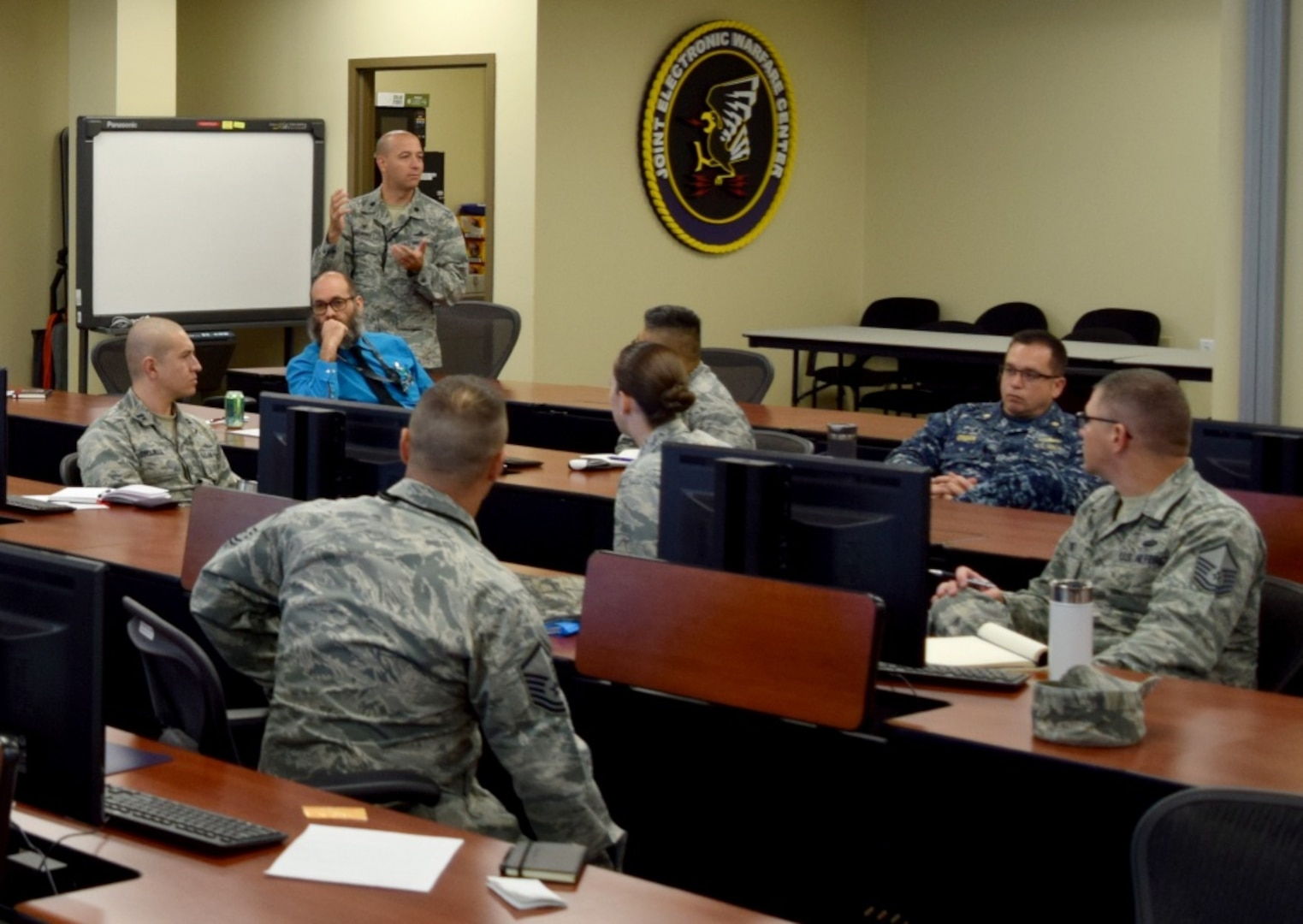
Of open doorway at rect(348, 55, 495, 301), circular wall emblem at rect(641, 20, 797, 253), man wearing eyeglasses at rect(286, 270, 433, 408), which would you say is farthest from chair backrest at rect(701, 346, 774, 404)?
circular wall emblem at rect(641, 20, 797, 253)

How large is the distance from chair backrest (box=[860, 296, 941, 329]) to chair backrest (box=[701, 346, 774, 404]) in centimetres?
410


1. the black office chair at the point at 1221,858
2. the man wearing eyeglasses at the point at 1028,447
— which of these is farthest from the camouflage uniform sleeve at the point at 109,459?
the black office chair at the point at 1221,858

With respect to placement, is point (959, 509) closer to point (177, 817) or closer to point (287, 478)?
point (287, 478)

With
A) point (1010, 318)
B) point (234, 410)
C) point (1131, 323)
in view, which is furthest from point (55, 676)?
point (1010, 318)

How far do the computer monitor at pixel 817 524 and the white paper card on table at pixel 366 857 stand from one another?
968 mm

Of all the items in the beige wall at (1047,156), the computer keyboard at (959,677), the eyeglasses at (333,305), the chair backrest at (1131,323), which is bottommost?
the computer keyboard at (959,677)

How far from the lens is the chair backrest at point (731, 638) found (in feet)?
10.1

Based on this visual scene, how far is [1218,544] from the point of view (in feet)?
11.4

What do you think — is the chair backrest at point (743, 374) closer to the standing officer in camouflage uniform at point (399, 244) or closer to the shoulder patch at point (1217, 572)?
the standing officer in camouflage uniform at point (399, 244)

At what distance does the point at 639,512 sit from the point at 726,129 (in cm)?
685

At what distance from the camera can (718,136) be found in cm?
1058

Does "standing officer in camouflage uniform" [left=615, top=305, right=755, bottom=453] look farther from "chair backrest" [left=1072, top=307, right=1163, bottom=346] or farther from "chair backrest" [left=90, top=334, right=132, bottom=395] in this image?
"chair backrest" [left=1072, top=307, right=1163, bottom=346]

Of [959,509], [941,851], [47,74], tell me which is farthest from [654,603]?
[47,74]

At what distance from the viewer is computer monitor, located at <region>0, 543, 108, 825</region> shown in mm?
2154
